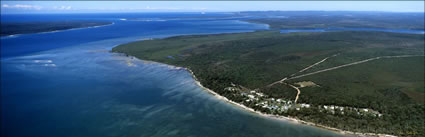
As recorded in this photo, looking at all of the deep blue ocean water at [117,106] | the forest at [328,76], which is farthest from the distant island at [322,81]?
the deep blue ocean water at [117,106]

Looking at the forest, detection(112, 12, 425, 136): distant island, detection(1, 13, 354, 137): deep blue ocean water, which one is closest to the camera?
detection(1, 13, 354, 137): deep blue ocean water

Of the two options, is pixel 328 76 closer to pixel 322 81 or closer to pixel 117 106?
pixel 322 81

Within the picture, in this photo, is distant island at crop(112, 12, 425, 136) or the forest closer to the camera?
the forest

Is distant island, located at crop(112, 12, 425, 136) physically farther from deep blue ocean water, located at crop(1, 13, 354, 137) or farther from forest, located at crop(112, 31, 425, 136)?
deep blue ocean water, located at crop(1, 13, 354, 137)

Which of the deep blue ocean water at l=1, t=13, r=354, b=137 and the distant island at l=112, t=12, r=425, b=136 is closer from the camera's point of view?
the deep blue ocean water at l=1, t=13, r=354, b=137

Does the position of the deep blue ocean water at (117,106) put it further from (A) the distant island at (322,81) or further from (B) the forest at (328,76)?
(B) the forest at (328,76)

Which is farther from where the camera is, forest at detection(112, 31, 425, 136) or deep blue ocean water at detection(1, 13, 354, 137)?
forest at detection(112, 31, 425, 136)

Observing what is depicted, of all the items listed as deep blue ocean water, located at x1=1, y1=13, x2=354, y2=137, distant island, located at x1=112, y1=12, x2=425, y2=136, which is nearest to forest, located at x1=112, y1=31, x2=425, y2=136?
distant island, located at x1=112, y1=12, x2=425, y2=136

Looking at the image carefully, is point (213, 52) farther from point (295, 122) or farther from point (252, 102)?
point (295, 122)

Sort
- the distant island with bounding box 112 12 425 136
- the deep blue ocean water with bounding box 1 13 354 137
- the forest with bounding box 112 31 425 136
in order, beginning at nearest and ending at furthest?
the deep blue ocean water with bounding box 1 13 354 137, the forest with bounding box 112 31 425 136, the distant island with bounding box 112 12 425 136
